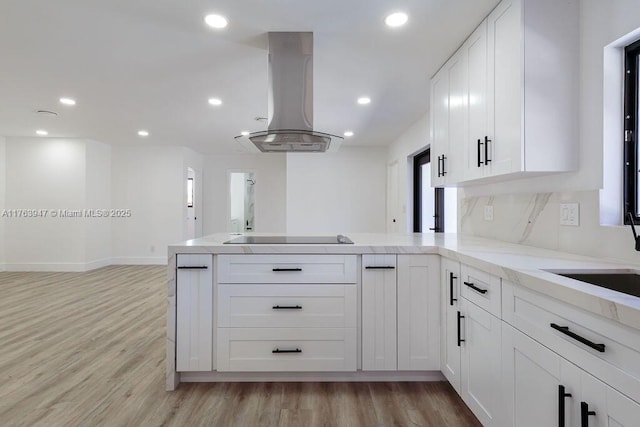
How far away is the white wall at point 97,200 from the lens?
20.0ft

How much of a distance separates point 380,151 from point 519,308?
18.9 feet

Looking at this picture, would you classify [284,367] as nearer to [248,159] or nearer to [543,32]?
[543,32]

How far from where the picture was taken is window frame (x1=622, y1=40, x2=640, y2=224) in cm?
152

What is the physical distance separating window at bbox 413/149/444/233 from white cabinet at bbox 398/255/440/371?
2.39 m

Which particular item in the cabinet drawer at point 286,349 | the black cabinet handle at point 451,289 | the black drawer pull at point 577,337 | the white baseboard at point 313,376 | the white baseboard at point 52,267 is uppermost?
the black drawer pull at point 577,337

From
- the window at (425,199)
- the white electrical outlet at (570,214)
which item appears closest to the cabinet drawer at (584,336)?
the white electrical outlet at (570,214)

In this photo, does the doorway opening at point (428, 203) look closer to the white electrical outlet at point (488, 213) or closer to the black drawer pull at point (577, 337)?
the white electrical outlet at point (488, 213)

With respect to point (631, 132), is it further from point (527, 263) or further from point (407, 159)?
point (407, 159)

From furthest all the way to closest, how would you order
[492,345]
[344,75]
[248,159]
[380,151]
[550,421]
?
[248,159] → [380,151] → [344,75] → [492,345] → [550,421]

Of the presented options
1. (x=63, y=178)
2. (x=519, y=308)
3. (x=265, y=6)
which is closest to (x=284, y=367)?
(x=519, y=308)

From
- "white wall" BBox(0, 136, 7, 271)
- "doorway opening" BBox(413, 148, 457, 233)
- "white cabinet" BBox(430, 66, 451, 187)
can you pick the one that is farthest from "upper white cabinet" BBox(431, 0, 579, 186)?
"white wall" BBox(0, 136, 7, 271)

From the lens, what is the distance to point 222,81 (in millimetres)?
3279

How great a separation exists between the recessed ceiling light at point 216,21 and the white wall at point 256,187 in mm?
5520

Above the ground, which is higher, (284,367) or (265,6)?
(265,6)
